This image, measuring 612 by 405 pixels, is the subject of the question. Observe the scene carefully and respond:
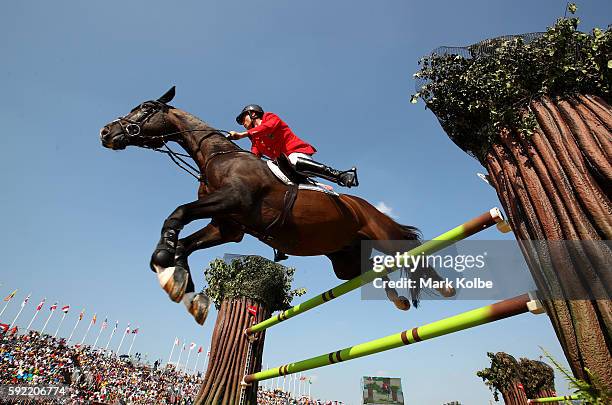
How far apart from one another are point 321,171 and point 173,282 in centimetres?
179

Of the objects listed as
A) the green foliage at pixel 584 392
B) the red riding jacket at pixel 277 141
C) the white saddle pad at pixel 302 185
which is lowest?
the green foliage at pixel 584 392

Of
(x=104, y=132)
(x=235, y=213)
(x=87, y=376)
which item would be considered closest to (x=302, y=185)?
(x=235, y=213)

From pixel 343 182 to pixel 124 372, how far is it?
2912 cm

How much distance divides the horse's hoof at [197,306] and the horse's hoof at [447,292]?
7.99 feet

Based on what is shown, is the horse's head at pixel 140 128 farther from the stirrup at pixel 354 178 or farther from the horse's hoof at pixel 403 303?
the horse's hoof at pixel 403 303

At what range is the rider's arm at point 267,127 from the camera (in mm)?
3628

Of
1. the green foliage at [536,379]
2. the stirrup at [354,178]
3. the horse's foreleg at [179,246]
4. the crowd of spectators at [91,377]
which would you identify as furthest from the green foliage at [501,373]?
the crowd of spectators at [91,377]

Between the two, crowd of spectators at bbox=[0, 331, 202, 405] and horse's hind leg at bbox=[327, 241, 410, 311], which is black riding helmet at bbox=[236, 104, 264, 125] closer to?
horse's hind leg at bbox=[327, 241, 410, 311]

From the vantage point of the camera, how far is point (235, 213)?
3182 mm

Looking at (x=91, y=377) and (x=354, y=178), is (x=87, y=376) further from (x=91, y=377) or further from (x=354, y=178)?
(x=354, y=178)

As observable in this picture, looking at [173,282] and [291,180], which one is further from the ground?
[291,180]

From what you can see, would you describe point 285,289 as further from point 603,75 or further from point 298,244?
point 603,75

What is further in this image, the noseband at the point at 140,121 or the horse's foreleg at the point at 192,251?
the noseband at the point at 140,121

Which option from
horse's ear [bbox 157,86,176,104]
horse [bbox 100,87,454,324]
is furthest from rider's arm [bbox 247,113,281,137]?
horse's ear [bbox 157,86,176,104]
